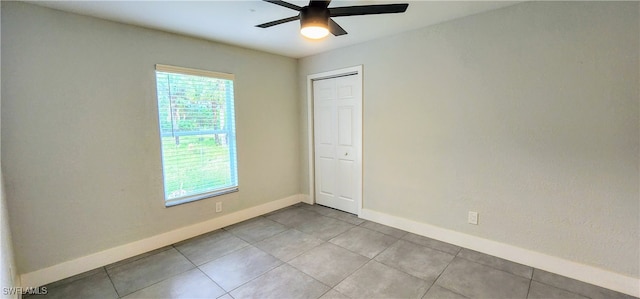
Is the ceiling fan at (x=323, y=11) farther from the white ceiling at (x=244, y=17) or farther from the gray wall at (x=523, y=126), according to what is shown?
the gray wall at (x=523, y=126)

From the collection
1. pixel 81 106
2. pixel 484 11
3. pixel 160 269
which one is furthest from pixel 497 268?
pixel 81 106

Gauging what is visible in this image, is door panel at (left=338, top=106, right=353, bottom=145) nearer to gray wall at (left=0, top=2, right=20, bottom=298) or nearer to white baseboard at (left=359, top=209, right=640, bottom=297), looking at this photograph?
white baseboard at (left=359, top=209, right=640, bottom=297)

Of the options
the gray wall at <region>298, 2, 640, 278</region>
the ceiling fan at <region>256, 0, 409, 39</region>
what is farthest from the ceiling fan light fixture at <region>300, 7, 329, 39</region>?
the gray wall at <region>298, 2, 640, 278</region>

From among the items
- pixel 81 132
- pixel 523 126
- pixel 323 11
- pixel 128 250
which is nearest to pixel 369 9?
pixel 323 11

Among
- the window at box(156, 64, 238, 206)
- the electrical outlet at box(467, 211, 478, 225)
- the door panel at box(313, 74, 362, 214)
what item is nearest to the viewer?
the electrical outlet at box(467, 211, 478, 225)

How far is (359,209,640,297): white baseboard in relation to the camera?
2.07m

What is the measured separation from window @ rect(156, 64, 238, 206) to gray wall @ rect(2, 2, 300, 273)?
10 cm

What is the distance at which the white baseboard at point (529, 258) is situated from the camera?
2074 mm

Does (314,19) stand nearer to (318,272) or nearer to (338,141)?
(318,272)

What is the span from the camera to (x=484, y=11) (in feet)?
8.19

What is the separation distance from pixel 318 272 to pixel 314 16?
81.1 inches

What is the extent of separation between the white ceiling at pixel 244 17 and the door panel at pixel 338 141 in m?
0.72

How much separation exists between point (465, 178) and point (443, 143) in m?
0.41

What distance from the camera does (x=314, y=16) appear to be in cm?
184
